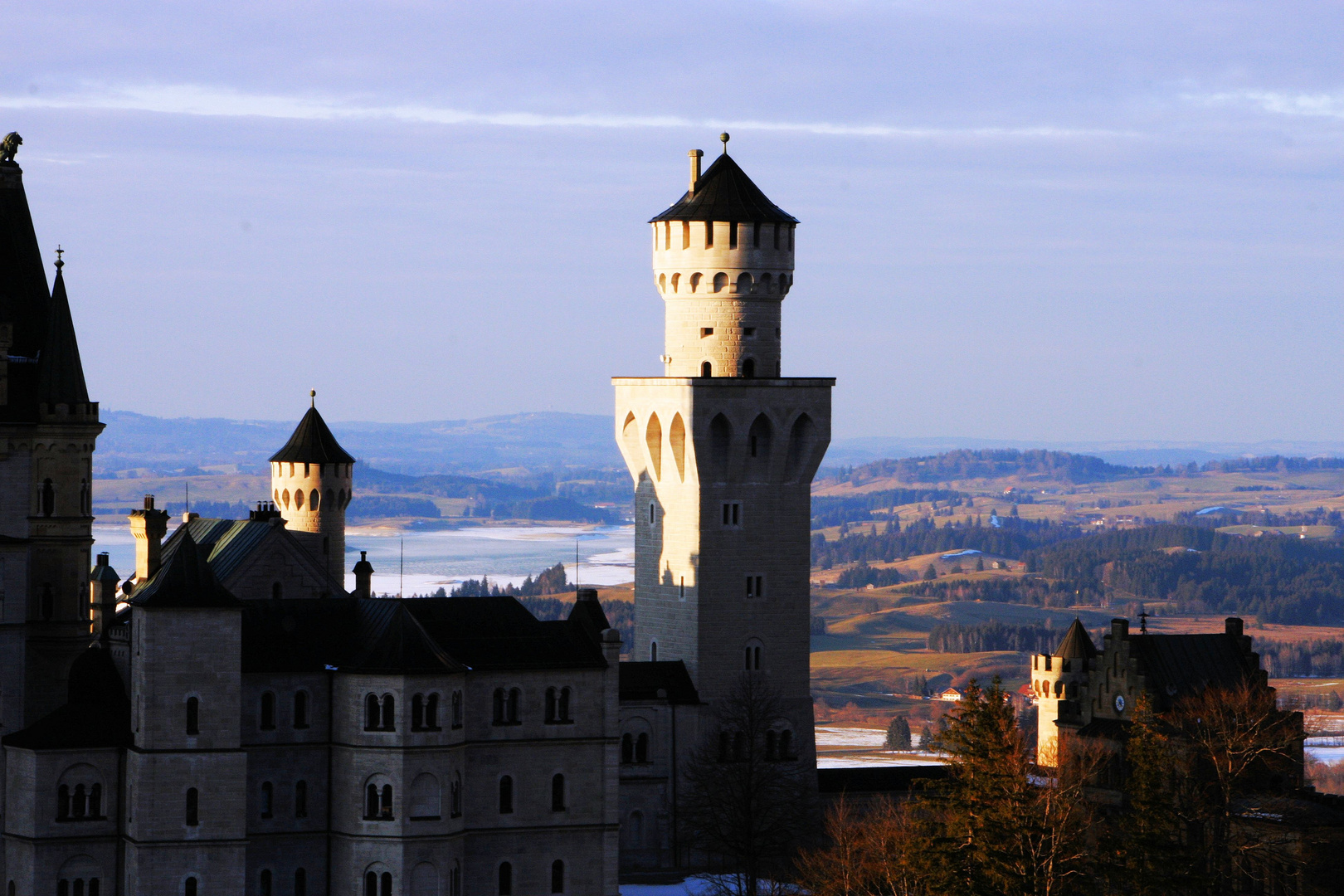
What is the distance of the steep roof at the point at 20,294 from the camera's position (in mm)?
86688

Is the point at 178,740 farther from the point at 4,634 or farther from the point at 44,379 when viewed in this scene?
the point at 44,379

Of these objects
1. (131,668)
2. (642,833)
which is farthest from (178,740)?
(642,833)

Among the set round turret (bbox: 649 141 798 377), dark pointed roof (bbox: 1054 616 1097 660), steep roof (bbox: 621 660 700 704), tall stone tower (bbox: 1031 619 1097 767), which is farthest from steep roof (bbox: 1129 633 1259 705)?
round turret (bbox: 649 141 798 377)

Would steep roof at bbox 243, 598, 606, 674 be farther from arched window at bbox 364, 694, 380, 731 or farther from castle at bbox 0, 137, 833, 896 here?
arched window at bbox 364, 694, 380, 731

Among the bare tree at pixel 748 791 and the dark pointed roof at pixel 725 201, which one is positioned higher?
the dark pointed roof at pixel 725 201

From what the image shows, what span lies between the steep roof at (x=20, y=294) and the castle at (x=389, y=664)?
10 cm

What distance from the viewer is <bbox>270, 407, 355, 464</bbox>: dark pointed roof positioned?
10956 centimetres

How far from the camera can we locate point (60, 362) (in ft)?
285

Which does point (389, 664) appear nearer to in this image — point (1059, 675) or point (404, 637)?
point (404, 637)

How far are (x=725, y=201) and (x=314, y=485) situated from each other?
23.9 meters

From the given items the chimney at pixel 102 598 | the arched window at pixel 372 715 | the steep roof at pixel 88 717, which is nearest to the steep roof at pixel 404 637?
the arched window at pixel 372 715

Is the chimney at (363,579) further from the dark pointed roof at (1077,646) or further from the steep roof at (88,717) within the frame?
the dark pointed roof at (1077,646)

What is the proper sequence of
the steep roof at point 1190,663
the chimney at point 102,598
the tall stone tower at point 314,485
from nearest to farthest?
the chimney at point 102,598 < the steep roof at point 1190,663 < the tall stone tower at point 314,485

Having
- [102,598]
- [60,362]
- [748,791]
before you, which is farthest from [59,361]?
[748,791]
